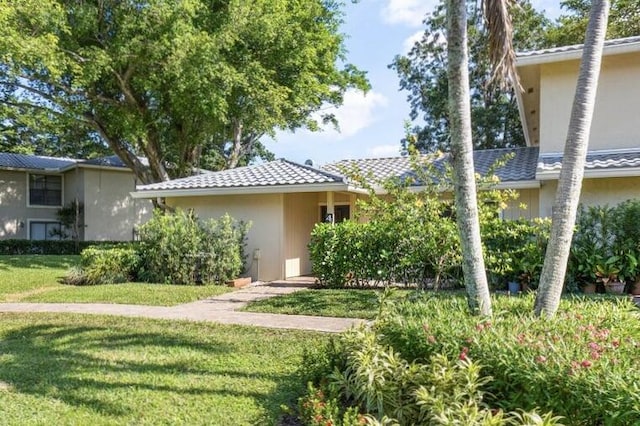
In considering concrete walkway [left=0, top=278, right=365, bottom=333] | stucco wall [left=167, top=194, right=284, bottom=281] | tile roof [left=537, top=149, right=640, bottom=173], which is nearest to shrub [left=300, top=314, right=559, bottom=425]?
concrete walkway [left=0, top=278, right=365, bottom=333]

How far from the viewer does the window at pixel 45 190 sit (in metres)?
29.4

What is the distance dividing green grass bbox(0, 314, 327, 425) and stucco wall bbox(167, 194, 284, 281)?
21.6 ft

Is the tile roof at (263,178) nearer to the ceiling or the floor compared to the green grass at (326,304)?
nearer to the ceiling

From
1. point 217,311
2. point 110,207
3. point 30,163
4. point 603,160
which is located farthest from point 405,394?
→ point 30,163

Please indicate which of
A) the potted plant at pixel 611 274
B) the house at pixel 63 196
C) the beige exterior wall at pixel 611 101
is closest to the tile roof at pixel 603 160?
the beige exterior wall at pixel 611 101

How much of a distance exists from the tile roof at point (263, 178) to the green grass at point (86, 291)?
3.70 meters

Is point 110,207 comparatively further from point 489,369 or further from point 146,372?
point 489,369

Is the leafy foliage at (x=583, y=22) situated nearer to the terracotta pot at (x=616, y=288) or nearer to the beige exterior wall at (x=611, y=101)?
the beige exterior wall at (x=611, y=101)

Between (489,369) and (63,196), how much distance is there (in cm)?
3207

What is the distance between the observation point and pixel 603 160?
1184 centimetres

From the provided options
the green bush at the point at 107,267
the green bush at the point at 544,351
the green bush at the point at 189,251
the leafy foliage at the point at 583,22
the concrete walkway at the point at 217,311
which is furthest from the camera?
the leafy foliage at the point at 583,22

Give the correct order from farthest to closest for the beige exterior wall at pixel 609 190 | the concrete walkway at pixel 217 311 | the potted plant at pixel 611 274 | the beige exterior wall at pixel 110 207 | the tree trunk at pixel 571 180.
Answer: the beige exterior wall at pixel 110 207
the beige exterior wall at pixel 609 190
the potted plant at pixel 611 274
the concrete walkway at pixel 217 311
the tree trunk at pixel 571 180

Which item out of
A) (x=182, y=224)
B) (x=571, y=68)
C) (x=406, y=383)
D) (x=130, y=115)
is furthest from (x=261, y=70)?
(x=406, y=383)

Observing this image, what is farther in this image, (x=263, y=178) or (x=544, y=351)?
(x=263, y=178)
